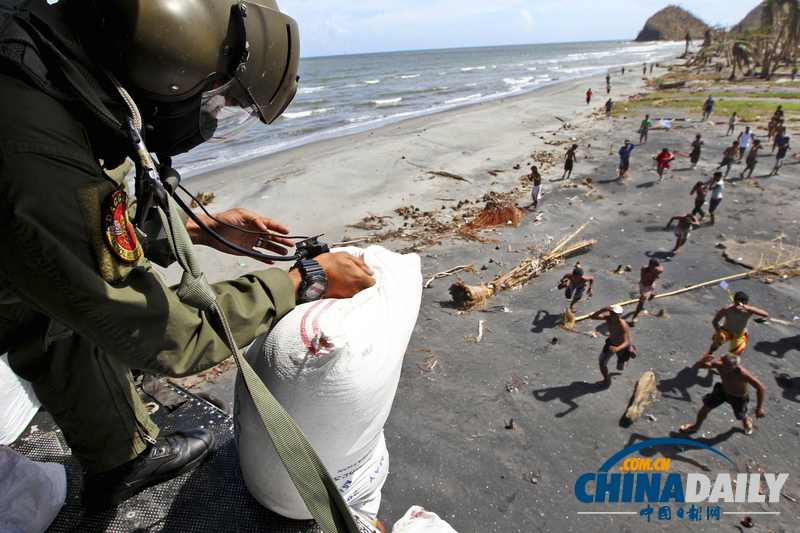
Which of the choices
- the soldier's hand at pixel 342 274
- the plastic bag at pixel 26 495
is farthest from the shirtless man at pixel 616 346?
the plastic bag at pixel 26 495

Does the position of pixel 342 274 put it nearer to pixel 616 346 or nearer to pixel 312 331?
pixel 312 331

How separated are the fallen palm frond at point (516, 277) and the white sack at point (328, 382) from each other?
4453 millimetres

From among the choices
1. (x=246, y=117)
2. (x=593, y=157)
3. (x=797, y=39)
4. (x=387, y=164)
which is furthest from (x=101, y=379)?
(x=797, y=39)

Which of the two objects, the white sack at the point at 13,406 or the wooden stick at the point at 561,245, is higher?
the white sack at the point at 13,406

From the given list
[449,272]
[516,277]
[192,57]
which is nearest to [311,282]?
[192,57]

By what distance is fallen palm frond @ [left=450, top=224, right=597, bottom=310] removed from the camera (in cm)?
635

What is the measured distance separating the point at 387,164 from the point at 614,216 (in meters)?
7.64

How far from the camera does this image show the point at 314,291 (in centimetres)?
143

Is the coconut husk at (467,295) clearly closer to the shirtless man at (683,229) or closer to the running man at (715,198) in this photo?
the shirtless man at (683,229)

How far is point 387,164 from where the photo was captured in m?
14.6

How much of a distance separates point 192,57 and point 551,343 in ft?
17.6

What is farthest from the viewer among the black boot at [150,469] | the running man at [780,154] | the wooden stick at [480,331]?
the running man at [780,154]

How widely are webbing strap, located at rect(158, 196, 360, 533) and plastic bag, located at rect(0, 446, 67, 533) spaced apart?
1.23 metres

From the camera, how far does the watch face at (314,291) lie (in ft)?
4.65
